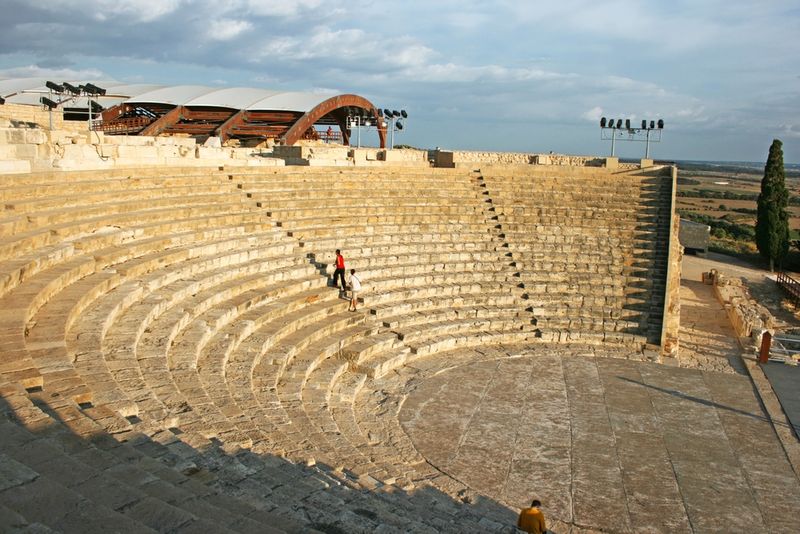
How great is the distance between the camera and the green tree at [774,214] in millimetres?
32125

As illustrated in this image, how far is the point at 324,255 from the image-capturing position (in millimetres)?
Result: 14805

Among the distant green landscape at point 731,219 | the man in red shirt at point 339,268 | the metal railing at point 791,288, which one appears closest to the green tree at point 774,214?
the distant green landscape at point 731,219

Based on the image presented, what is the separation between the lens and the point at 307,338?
458 inches

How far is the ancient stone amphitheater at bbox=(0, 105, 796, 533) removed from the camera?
190 inches

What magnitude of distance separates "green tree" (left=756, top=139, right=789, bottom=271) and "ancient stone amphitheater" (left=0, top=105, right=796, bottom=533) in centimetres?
1489

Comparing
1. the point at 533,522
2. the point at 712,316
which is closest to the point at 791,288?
the point at 712,316

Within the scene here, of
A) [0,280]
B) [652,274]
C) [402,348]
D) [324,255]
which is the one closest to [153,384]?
[0,280]

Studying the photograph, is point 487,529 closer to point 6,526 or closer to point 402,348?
point 6,526

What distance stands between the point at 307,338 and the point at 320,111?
31843 millimetres

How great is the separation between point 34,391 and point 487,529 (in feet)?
14.6

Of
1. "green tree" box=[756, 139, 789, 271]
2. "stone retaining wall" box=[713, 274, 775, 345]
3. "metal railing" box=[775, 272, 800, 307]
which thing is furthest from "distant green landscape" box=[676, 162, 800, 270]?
"stone retaining wall" box=[713, 274, 775, 345]

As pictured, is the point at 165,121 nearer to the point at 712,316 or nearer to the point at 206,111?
the point at 206,111

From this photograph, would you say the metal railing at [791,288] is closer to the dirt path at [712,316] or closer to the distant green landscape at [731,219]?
the dirt path at [712,316]

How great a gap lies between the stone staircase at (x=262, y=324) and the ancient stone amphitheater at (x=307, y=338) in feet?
0.12
